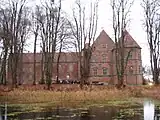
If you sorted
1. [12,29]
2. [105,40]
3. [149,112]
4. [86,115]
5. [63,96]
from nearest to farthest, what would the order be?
[86,115], [149,112], [63,96], [12,29], [105,40]

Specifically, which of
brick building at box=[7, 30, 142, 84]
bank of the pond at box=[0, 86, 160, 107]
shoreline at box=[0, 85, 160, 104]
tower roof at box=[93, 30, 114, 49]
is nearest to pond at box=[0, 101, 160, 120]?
bank of the pond at box=[0, 86, 160, 107]

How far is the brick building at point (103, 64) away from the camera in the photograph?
78.7m

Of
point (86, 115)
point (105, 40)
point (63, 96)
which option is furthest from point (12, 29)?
point (105, 40)

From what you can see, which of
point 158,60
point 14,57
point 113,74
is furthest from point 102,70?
point 14,57

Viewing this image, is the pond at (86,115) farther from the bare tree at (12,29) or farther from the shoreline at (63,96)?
the bare tree at (12,29)

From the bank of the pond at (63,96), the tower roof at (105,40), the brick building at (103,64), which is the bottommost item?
the bank of the pond at (63,96)

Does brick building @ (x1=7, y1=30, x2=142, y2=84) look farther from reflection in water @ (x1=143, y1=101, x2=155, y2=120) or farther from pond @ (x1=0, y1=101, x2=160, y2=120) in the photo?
pond @ (x1=0, y1=101, x2=160, y2=120)

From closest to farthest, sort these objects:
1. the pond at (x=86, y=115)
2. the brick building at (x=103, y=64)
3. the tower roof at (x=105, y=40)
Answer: the pond at (x=86, y=115) → the brick building at (x=103, y=64) → the tower roof at (x=105, y=40)

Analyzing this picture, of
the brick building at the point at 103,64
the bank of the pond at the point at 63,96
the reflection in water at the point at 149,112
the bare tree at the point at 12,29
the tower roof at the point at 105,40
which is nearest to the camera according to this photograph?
the reflection in water at the point at 149,112

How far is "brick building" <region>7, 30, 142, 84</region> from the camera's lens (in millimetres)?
78688

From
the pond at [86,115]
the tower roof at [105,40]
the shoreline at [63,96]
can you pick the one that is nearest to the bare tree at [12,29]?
the shoreline at [63,96]

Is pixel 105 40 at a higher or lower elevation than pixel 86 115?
higher

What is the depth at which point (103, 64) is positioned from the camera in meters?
86.4

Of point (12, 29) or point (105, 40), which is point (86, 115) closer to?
point (12, 29)
